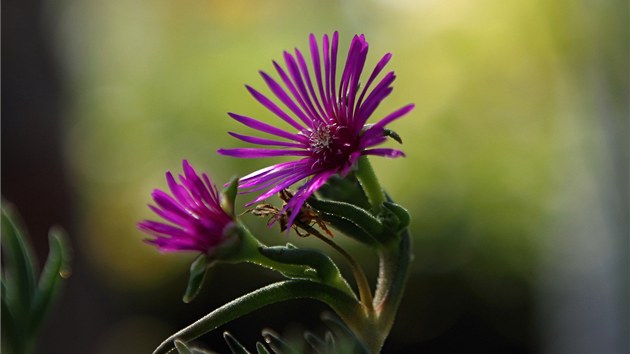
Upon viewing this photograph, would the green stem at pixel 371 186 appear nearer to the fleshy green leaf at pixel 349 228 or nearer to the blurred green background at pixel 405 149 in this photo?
the fleshy green leaf at pixel 349 228

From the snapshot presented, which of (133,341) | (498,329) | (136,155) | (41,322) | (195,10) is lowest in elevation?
(133,341)

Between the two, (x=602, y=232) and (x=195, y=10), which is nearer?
(x=602, y=232)

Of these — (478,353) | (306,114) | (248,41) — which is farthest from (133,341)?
(306,114)

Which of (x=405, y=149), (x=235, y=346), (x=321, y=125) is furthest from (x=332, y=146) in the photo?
(x=405, y=149)

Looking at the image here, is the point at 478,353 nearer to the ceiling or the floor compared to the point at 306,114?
nearer to the floor

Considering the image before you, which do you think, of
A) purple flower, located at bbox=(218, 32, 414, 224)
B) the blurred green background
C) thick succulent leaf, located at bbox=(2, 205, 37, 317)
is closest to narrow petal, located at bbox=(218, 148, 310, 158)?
purple flower, located at bbox=(218, 32, 414, 224)

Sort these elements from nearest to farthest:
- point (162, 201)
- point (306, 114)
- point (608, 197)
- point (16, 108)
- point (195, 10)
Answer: point (162, 201), point (306, 114), point (608, 197), point (16, 108), point (195, 10)

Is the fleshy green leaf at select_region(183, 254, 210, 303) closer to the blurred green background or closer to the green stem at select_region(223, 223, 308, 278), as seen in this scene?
the green stem at select_region(223, 223, 308, 278)

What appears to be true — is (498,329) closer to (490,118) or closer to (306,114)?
(490,118)
